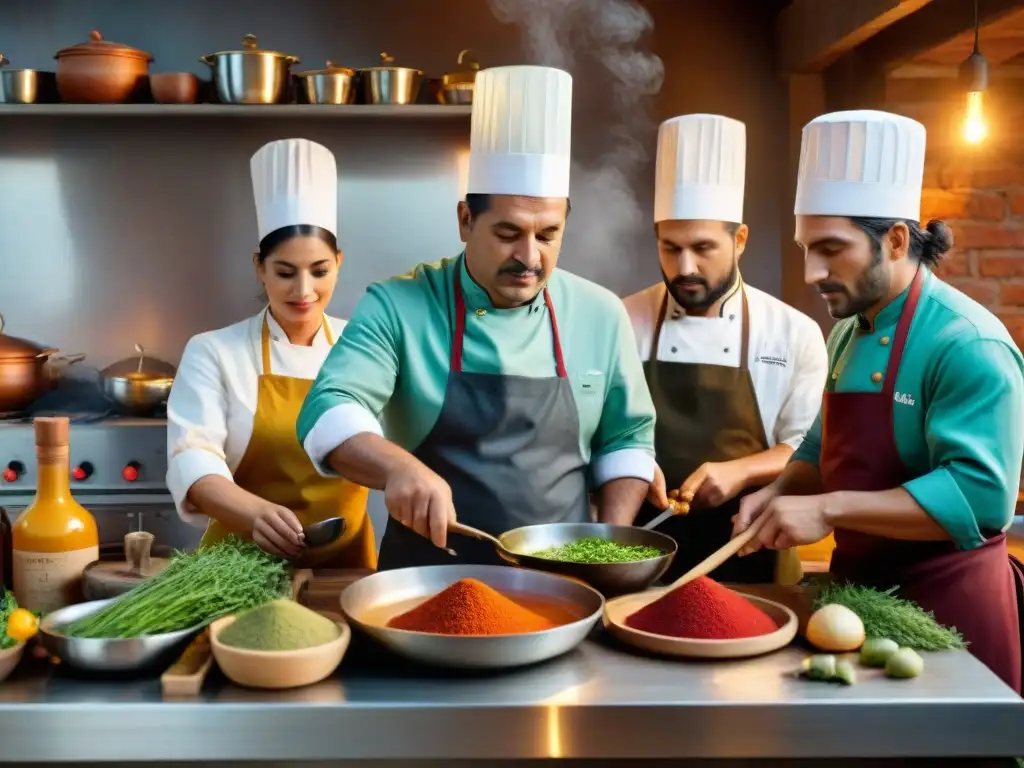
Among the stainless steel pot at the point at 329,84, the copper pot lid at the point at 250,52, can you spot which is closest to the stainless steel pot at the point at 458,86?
the stainless steel pot at the point at 329,84

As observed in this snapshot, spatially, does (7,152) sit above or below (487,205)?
above

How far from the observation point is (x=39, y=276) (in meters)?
4.40

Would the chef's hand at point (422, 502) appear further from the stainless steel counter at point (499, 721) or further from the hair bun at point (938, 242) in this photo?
the hair bun at point (938, 242)

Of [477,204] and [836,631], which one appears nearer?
[836,631]

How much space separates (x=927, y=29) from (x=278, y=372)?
2.41 meters

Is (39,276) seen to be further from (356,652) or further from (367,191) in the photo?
(356,652)

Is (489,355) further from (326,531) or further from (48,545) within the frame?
(48,545)

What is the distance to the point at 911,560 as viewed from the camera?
1969 millimetres

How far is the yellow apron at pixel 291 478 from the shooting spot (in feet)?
9.53

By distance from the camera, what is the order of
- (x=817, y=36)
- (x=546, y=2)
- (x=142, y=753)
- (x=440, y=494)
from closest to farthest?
(x=142, y=753), (x=440, y=494), (x=817, y=36), (x=546, y=2)

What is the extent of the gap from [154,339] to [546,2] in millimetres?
2178

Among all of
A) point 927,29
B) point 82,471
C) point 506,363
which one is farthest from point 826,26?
point 82,471

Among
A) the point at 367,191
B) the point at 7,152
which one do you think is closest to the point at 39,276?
the point at 7,152

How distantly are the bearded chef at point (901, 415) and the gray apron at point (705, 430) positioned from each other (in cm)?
74
